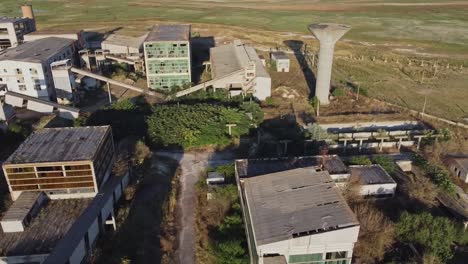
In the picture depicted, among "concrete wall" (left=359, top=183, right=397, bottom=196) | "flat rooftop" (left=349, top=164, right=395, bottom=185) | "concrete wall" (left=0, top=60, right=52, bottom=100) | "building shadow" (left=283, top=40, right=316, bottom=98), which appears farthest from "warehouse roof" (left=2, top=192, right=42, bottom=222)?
"building shadow" (left=283, top=40, right=316, bottom=98)

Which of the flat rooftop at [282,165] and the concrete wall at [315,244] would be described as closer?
the concrete wall at [315,244]

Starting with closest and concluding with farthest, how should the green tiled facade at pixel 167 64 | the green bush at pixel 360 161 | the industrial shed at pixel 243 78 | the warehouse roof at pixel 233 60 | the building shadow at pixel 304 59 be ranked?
the green bush at pixel 360 161
the industrial shed at pixel 243 78
the green tiled facade at pixel 167 64
the warehouse roof at pixel 233 60
the building shadow at pixel 304 59

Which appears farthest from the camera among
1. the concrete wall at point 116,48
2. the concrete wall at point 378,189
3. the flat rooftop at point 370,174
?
the concrete wall at point 116,48

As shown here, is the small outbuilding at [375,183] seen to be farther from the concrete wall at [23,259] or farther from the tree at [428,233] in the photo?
the concrete wall at [23,259]

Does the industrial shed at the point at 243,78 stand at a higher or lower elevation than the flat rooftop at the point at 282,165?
higher

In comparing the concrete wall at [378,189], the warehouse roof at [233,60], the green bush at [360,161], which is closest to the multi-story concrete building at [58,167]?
the concrete wall at [378,189]

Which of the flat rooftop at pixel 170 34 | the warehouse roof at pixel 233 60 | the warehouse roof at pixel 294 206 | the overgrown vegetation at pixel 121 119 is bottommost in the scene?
the overgrown vegetation at pixel 121 119

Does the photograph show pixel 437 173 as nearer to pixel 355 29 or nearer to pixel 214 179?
pixel 214 179
